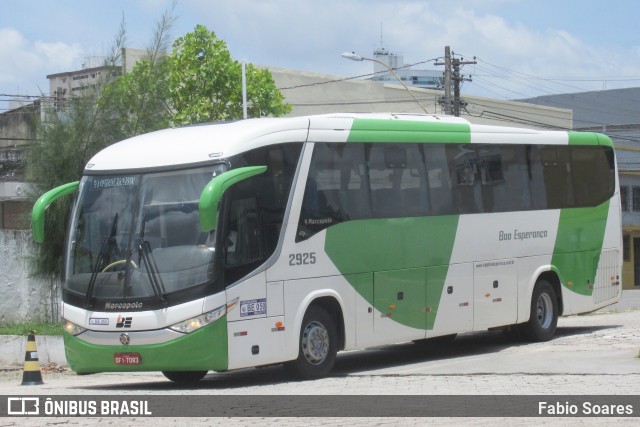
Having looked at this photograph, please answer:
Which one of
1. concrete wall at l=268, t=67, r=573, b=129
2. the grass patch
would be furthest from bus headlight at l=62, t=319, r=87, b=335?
concrete wall at l=268, t=67, r=573, b=129

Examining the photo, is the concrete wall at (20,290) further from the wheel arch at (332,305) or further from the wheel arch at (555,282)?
the wheel arch at (555,282)

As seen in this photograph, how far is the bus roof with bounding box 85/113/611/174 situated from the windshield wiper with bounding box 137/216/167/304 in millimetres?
1046

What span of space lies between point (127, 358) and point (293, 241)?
2620 millimetres

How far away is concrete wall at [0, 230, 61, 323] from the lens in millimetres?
21609

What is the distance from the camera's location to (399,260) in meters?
15.6

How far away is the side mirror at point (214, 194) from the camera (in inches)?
463

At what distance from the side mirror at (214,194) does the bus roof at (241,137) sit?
0.38 meters

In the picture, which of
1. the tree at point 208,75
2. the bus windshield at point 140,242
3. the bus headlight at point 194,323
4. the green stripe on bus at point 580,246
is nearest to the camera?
the bus headlight at point 194,323

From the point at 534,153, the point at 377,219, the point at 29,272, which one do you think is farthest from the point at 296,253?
the point at 29,272

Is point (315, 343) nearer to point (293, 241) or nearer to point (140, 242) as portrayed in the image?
point (293, 241)

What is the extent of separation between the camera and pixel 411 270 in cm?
1586

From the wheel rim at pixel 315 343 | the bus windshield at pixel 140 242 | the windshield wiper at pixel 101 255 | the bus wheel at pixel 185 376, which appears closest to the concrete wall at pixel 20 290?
the bus wheel at pixel 185 376

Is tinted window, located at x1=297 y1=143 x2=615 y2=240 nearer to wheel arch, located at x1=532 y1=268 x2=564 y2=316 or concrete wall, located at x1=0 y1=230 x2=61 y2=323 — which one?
wheel arch, located at x1=532 y1=268 x2=564 y2=316

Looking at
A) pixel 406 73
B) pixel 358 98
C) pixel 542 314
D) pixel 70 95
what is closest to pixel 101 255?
pixel 70 95
